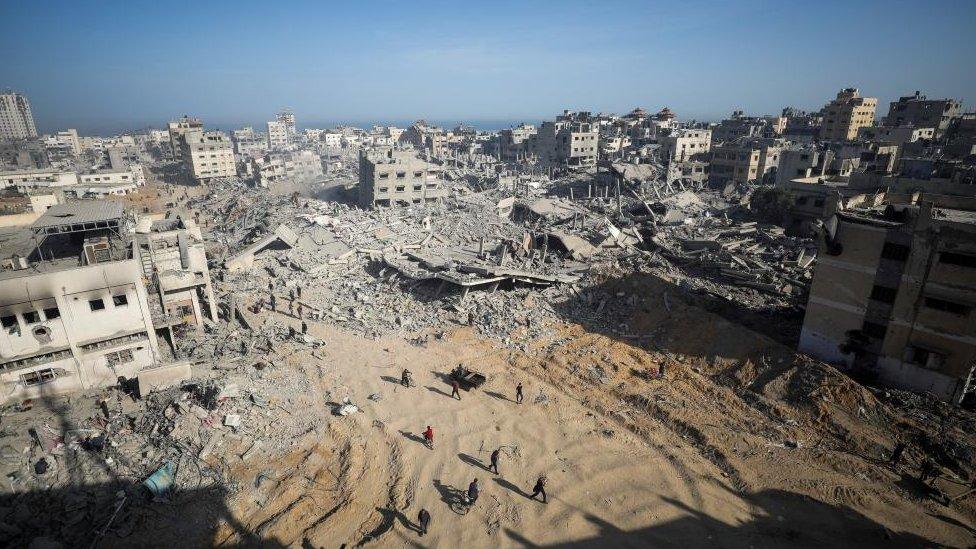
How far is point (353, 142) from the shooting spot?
12862 centimetres

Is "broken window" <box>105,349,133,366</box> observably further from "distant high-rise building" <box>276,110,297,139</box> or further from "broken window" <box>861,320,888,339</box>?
"distant high-rise building" <box>276,110,297,139</box>

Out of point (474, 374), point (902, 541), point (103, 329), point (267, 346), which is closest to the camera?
point (902, 541)

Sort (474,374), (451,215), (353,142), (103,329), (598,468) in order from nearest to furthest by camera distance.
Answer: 1. (598,468)
2. (103,329)
3. (474,374)
4. (451,215)
5. (353,142)

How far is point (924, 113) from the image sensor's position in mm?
74438

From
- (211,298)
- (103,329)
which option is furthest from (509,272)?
(103,329)

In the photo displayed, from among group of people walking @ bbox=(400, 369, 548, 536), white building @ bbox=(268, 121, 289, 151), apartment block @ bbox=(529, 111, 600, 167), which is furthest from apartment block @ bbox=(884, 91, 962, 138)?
white building @ bbox=(268, 121, 289, 151)

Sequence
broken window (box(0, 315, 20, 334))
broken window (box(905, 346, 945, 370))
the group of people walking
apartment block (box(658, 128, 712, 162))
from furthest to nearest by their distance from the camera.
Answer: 1. apartment block (box(658, 128, 712, 162))
2. broken window (box(905, 346, 945, 370))
3. broken window (box(0, 315, 20, 334))
4. the group of people walking

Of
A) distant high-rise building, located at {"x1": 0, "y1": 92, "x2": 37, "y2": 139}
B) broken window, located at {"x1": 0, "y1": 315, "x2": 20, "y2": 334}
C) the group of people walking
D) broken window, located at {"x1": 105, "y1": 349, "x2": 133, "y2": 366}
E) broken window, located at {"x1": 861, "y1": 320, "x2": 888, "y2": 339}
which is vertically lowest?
the group of people walking

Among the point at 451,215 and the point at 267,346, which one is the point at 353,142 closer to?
the point at 451,215

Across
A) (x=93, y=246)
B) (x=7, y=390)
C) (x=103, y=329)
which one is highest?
(x=93, y=246)

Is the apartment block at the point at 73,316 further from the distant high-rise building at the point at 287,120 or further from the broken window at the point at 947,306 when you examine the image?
the distant high-rise building at the point at 287,120

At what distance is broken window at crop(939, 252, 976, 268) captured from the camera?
1703 cm

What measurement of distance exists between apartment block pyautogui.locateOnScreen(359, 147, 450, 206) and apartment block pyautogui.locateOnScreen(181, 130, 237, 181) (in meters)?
40.2

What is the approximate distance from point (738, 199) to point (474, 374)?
156ft
